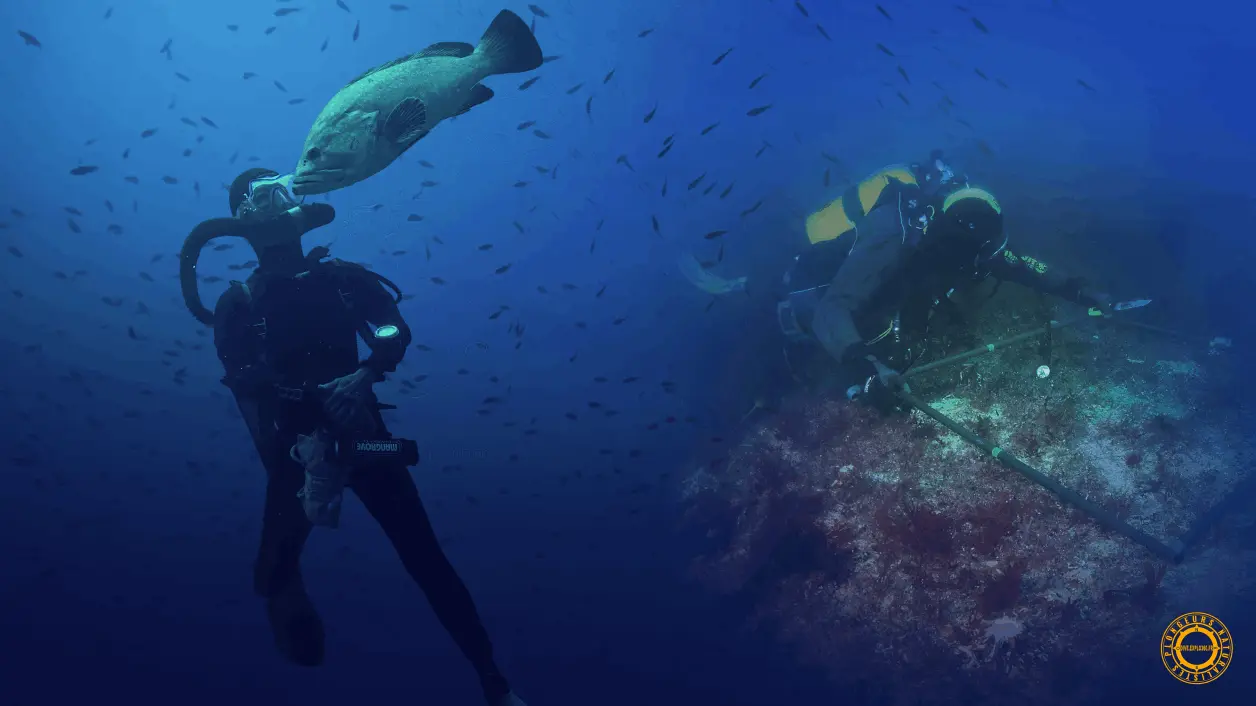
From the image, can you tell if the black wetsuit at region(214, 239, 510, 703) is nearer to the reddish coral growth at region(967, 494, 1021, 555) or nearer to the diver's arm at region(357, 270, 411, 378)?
the diver's arm at region(357, 270, 411, 378)

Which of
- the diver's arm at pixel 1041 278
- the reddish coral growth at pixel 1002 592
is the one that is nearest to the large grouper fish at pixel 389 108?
the diver's arm at pixel 1041 278

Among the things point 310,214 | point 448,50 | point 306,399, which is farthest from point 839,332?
point 310,214

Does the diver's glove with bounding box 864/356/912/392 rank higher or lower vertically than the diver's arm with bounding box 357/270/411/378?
lower

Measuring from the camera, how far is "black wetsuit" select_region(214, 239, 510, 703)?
3.79 metres

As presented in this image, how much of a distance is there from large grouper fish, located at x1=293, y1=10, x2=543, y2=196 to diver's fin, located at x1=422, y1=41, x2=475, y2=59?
6cm

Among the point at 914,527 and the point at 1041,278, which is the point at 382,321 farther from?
the point at 1041,278

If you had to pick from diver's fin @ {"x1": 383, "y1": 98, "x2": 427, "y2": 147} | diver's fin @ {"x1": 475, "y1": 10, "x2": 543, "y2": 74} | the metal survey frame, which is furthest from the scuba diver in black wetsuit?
the metal survey frame

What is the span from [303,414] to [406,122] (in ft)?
6.98

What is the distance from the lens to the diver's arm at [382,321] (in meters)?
4.01

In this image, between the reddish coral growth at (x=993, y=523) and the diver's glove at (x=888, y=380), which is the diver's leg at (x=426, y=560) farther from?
the reddish coral growth at (x=993, y=523)

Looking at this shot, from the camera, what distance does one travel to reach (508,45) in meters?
3.55

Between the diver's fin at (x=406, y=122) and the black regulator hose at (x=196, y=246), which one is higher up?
the diver's fin at (x=406, y=122)

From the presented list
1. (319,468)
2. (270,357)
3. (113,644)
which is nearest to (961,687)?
(319,468)

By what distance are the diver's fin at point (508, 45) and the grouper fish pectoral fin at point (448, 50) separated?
0.41 feet
